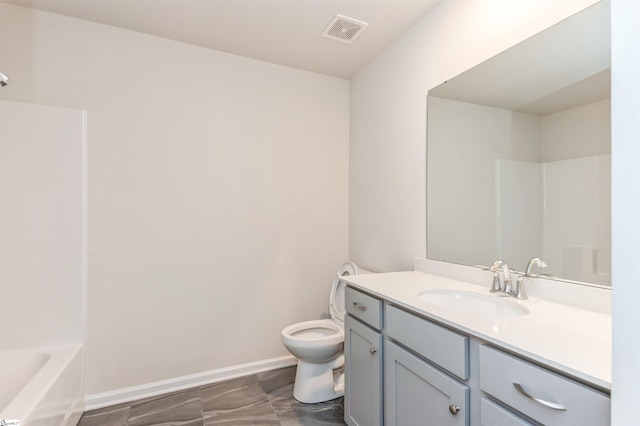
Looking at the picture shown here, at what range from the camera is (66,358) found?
182 cm

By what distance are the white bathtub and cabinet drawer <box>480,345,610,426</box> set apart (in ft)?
5.95

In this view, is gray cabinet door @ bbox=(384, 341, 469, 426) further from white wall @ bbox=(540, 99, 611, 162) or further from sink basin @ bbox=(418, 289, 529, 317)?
white wall @ bbox=(540, 99, 611, 162)

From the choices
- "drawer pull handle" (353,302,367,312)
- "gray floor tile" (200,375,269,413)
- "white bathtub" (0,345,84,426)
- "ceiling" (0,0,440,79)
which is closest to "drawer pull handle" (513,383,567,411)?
"drawer pull handle" (353,302,367,312)

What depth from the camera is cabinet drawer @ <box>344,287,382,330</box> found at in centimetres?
149

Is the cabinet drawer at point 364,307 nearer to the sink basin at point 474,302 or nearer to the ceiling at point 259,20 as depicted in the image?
the sink basin at point 474,302

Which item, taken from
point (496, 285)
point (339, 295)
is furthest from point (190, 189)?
point (496, 285)

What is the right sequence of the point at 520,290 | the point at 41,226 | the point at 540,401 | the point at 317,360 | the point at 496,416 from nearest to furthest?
the point at 540,401 → the point at 496,416 → the point at 520,290 → the point at 41,226 → the point at 317,360

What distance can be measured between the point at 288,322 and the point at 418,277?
1.29m

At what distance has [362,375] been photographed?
1.61 m

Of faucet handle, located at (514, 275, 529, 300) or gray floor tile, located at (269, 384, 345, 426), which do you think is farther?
gray floor tile, located at (269, 384, 345, 426)

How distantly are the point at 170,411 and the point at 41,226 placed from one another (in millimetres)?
1408

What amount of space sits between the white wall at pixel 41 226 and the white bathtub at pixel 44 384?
0.26 ft

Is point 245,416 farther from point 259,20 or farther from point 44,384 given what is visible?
point 259,20

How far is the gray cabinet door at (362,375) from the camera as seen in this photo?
1.47 m
